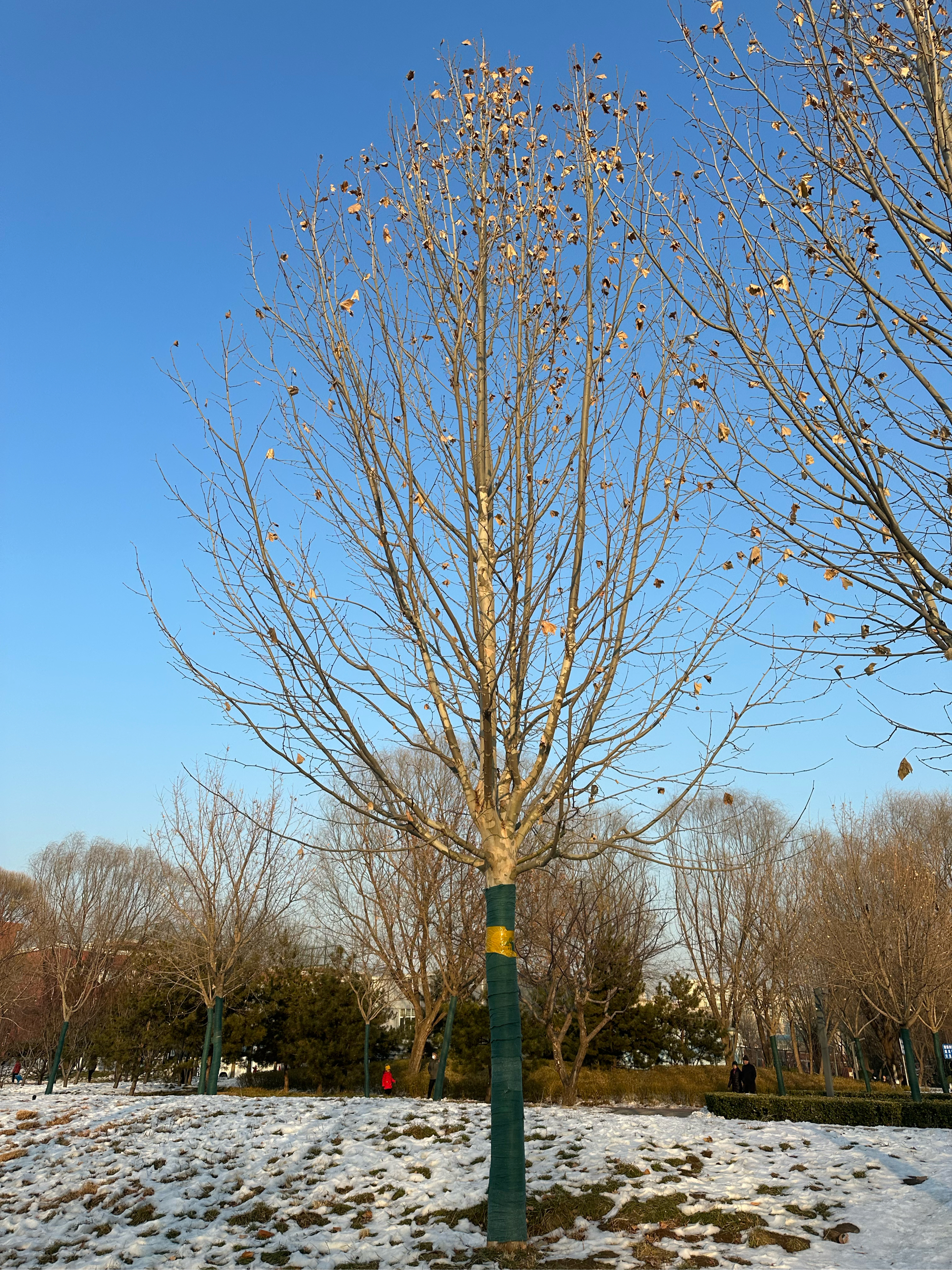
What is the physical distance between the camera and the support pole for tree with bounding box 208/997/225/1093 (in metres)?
15.7

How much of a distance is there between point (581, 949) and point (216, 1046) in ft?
23.4

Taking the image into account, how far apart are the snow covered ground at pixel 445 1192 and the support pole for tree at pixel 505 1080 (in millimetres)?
269

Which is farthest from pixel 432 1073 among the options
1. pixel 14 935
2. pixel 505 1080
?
pixel 14 935

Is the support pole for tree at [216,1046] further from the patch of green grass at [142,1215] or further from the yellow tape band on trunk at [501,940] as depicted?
the yellow tape band on trunk at [501,940]

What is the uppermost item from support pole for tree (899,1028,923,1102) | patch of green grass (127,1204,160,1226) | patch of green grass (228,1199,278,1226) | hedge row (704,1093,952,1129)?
support pole for tree (899,1028,923,1102)

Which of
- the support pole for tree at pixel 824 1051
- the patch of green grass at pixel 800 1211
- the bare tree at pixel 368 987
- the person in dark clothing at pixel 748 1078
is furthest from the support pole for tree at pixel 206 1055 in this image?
the patch of green grass at pixel 800 1211

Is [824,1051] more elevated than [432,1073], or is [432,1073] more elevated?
[824,1051]

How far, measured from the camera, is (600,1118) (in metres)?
10.2

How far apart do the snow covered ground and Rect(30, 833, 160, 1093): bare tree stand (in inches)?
610

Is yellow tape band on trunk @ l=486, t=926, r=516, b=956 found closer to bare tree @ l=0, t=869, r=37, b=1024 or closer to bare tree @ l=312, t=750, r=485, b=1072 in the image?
bare tree @ l=312, t=750, r=485, b=1072

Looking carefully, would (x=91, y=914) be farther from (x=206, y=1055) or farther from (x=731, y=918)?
(x=731, y=918)

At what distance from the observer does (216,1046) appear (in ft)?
52.2

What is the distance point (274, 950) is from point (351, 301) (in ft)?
66.6

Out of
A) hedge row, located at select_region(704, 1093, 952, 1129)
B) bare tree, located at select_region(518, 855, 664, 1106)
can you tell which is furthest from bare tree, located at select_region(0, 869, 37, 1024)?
hedge row, located at select_region(704, 1093, 952, 1129)
